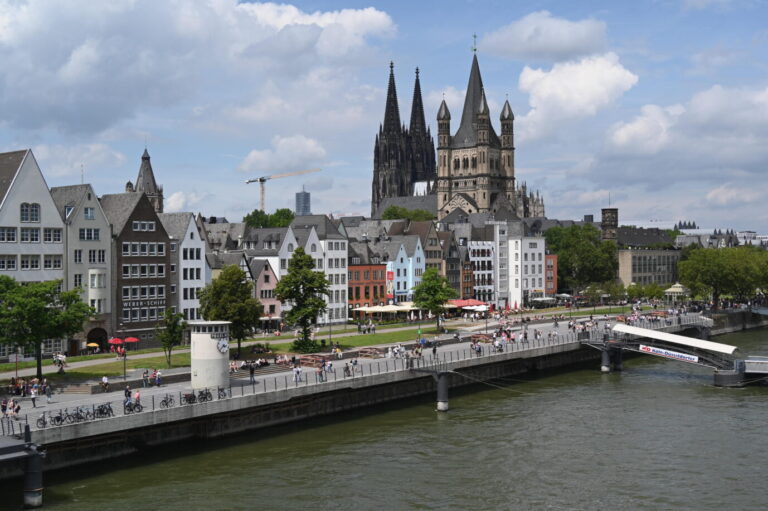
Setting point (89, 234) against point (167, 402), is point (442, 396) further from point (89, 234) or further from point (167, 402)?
point (89, 234)

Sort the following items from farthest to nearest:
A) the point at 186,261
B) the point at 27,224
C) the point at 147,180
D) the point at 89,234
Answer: the point at 147,180 → the point at 186,261 → the point at 89,234 → the point at 27,224

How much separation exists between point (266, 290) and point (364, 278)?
73.1 ft

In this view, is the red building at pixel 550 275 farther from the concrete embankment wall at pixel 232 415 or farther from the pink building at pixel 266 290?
the concrete embankment wall at pixel 232 415

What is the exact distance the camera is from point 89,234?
86.4 metres

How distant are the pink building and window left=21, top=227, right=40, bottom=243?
32.6 meters

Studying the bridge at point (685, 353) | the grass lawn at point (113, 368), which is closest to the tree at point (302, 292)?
the grass lawn at point (113, 368)

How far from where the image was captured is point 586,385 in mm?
82812

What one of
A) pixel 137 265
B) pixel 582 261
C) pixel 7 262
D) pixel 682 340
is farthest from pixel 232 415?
pixel 582 261

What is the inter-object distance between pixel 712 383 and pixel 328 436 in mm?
38432

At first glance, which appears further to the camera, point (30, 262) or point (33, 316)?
point (30, 262)

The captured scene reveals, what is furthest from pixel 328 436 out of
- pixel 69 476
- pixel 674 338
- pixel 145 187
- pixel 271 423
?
pixel 145 187

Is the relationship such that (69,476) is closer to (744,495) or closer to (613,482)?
(613,482)

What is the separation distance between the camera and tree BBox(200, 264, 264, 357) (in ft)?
251

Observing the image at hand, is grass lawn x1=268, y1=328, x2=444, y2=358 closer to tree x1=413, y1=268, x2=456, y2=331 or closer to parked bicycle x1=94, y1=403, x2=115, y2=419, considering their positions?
tree x1=413, y1=268, x2=456, y2=331
